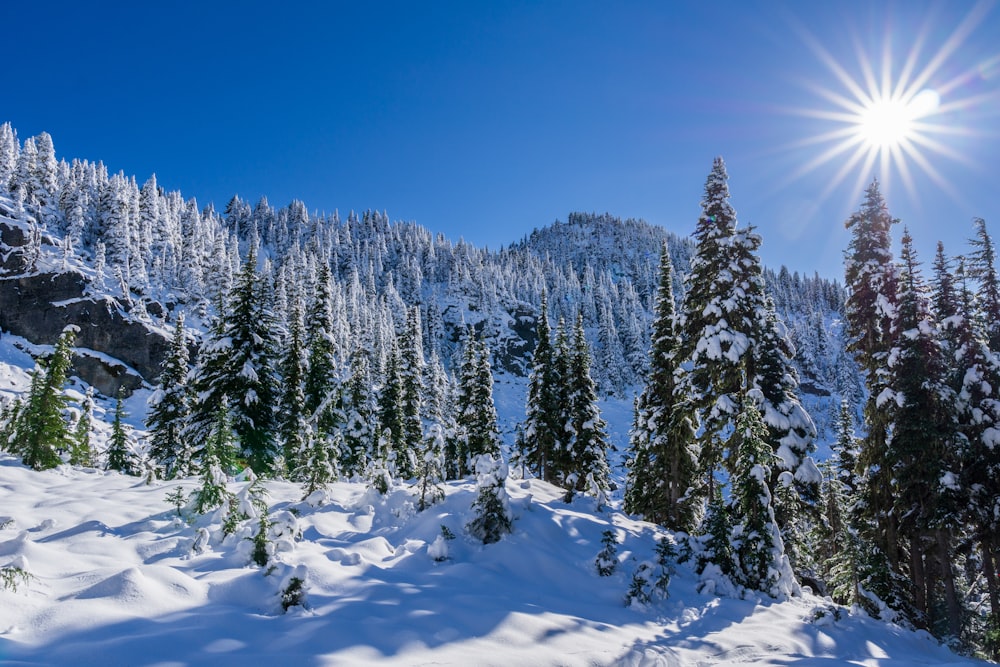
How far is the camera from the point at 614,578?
38.8 ft

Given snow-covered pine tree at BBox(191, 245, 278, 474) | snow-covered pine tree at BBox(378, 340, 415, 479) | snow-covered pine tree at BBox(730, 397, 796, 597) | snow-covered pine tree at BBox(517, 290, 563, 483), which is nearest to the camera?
snow-covered pine tree at BBox(730, 397, 796, 597)

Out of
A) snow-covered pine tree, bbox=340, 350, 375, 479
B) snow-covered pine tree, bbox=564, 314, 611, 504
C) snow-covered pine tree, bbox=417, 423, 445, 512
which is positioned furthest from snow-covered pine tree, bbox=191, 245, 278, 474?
snow-covered pine tree, bbox=564, 314, 611, 504

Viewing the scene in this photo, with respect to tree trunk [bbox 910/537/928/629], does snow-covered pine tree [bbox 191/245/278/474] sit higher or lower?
higher

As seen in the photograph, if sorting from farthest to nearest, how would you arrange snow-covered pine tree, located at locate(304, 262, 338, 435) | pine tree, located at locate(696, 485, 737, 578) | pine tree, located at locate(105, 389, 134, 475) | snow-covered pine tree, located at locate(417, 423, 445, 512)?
snow-covered pine tree, located at locate(304, 262, 338, 435) < pine tree, located at locate(105, 389, 134, 475) < pine tree, located at locate(696, 485, 737, 578) < snow-covered pine tree, located at locate(417, 423, 445, 512)

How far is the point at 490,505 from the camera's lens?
12.5m

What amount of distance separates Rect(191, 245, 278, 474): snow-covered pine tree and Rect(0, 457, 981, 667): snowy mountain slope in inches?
358

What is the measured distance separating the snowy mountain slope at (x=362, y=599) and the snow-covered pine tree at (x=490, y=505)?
0.35 metres

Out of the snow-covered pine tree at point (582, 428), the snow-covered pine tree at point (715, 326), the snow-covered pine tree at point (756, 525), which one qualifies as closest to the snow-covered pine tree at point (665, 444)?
the snow-covered pine tree at point (715, 326)

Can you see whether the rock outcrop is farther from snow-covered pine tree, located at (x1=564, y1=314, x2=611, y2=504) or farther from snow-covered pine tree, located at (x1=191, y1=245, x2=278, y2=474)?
snow-covered pine tree, located at (x1=564, y1=314, x2=611, y2=504)

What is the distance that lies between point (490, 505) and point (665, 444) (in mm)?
15132

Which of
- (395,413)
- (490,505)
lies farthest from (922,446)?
(395,413)

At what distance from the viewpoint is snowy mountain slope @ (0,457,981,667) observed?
5984 mm

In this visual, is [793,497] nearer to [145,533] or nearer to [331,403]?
[145,533]

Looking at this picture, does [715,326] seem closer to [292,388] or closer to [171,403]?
[292,388]
